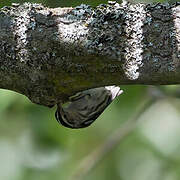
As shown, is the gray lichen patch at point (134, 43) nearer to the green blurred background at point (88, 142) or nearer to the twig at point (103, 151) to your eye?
the green blurred background at point (88, 142)

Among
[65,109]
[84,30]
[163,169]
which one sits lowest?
[163,169]

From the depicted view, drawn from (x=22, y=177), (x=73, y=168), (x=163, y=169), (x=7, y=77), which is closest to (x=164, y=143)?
(x=163, y=169)

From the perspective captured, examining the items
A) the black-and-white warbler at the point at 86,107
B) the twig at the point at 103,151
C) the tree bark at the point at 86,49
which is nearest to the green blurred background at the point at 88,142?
the twig at the point at 103,151

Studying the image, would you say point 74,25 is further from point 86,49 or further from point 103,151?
point 103,151

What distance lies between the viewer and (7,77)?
204 centimetres

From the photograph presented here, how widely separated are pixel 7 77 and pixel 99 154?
2255mm

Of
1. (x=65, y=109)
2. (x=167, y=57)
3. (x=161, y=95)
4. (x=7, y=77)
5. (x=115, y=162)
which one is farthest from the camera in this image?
(x=115, y=162)

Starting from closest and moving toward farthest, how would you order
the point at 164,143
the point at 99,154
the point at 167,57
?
1. the point at 167,57
2. the point at 99,154
3. the point at 164,143

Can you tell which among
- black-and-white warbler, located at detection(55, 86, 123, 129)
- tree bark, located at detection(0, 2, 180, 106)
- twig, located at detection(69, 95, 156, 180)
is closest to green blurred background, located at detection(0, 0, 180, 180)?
twig, located at detection(69, 95, 156, 180)

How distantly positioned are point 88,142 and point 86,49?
298 centimetres

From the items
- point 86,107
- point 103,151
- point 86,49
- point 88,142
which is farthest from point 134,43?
point 88,142

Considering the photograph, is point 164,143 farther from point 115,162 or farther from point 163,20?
point 163,20

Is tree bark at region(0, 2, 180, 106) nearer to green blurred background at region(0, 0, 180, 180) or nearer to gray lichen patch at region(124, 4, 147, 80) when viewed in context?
gray lichen patch at region(124, 4, 147, 80)

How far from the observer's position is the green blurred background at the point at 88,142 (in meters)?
4.43
